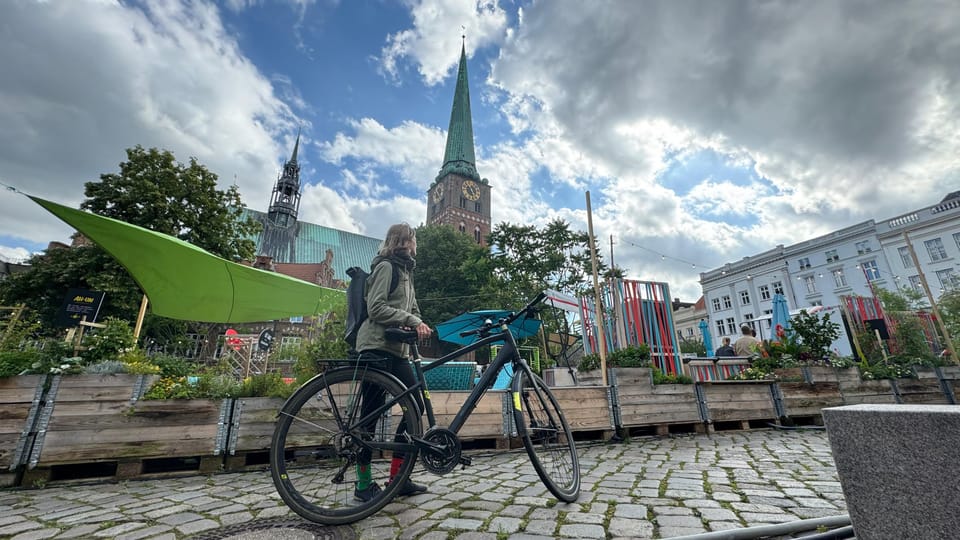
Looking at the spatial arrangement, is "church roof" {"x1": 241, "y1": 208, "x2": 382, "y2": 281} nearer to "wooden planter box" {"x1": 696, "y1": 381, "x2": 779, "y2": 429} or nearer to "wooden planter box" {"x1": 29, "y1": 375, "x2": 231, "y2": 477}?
"wooden planter box" {"x1": 29, "y1": 375, "x2": 231, "y2": 477}

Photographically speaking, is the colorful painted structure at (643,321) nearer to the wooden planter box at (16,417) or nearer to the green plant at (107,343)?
the green plant at (107,343)

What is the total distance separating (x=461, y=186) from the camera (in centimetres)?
5159

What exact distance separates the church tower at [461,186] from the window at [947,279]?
134 feet

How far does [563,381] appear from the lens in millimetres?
7094

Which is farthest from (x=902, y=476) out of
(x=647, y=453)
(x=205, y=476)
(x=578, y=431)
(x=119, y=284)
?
(x=119, y=284)

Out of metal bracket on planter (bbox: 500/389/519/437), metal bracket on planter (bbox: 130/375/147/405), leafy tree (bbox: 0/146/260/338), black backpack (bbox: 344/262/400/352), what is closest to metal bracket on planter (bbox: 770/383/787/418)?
metal bracket on planter (bbox: 500/389/519/437)

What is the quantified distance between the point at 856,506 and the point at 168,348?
75.3 feet

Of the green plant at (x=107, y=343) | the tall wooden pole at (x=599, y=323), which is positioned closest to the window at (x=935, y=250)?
the tall wooden pole at (x=599, y=323)

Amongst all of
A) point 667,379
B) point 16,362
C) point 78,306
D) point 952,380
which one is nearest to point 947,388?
point 952,380

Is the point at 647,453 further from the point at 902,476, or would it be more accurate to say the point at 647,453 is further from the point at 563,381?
the point at 902,476

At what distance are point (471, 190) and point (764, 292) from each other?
119 feet

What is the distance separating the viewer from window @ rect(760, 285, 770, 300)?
37156 millimetres

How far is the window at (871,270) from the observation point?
31.2m

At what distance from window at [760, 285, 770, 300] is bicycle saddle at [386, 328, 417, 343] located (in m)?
45.3
